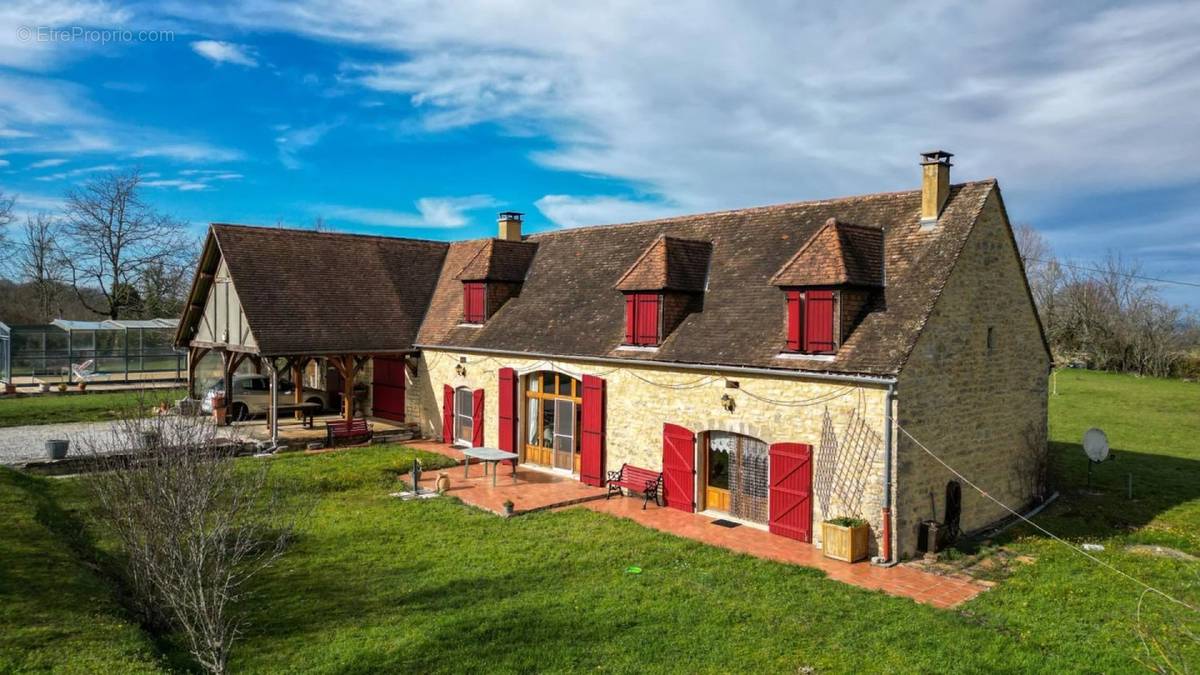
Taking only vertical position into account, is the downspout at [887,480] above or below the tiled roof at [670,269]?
below

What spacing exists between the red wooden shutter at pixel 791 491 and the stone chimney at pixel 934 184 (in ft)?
17.2

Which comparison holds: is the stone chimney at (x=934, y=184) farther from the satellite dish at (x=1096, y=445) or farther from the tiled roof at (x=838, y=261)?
the satellite dish at (x=1096, y=445)

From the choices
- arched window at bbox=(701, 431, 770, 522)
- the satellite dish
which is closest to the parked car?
arched window at bbox=(701, 431, 770, 522)

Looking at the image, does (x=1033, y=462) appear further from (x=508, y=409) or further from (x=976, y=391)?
(x=508, y=409)

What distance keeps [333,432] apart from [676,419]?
11177mm

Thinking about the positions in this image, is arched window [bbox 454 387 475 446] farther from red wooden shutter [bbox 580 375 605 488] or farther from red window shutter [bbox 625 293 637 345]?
red window shutter [bbox 625 293 637 345]

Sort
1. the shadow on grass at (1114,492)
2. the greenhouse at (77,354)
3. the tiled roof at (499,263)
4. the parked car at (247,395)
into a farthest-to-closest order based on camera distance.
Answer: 1. the greenhouse at (77,354)
2. the parked car at (247,395)
3. the tiled roof at (499,263)
4. the shadow on grass at (1114,492)

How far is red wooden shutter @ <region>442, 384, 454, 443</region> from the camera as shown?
21.6 m

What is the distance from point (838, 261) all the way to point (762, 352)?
2.21 meters

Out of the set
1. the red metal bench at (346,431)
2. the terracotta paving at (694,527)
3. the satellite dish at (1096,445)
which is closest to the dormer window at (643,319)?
the terracotta paving at (694,527)

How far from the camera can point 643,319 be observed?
16.2 meters

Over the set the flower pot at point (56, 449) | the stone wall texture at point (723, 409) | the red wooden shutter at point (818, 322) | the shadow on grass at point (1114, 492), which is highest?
the red wooden shutter at point (818, 322)

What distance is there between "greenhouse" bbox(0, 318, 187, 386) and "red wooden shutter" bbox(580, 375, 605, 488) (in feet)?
81.5

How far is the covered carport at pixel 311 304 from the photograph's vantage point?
2088 centimetres
